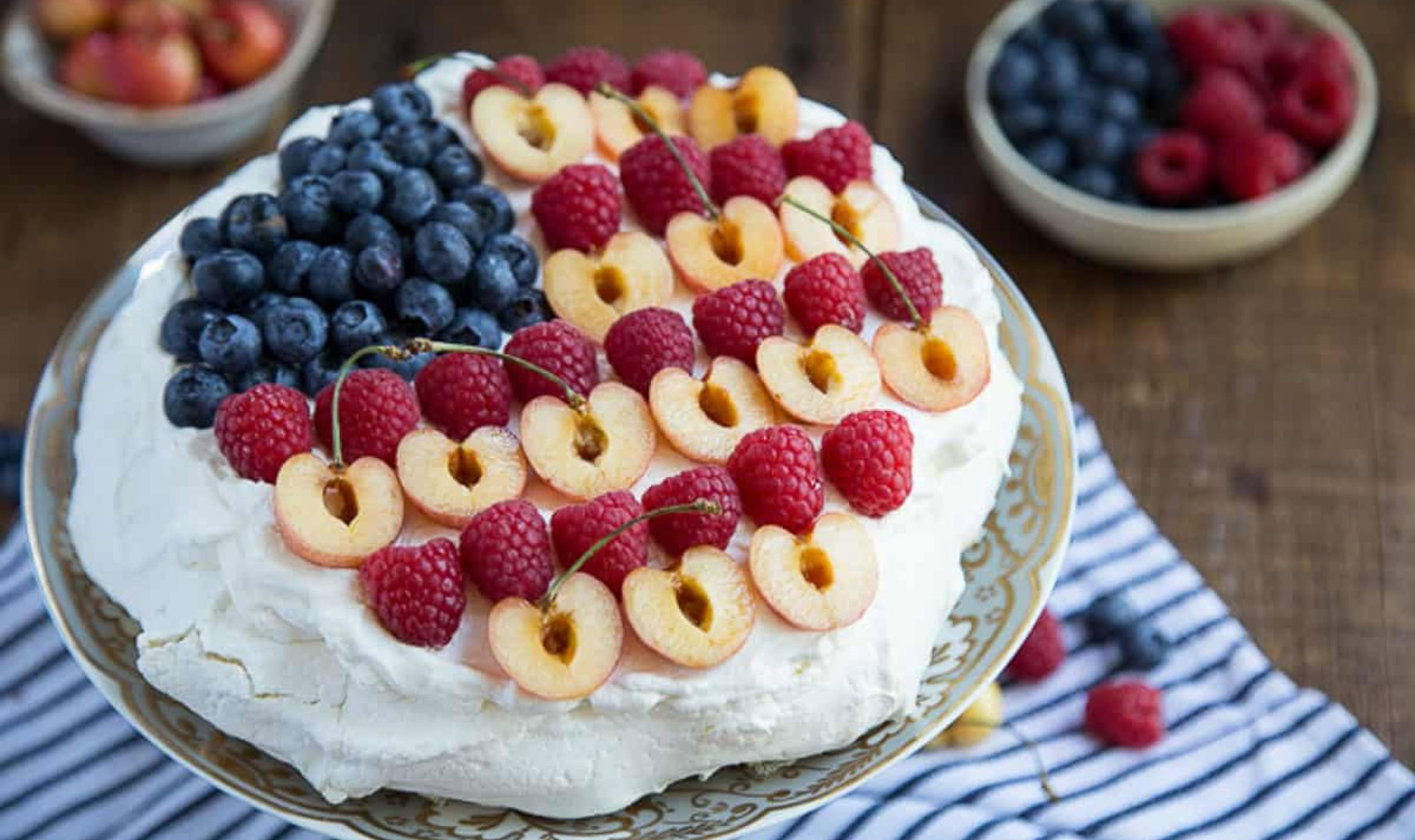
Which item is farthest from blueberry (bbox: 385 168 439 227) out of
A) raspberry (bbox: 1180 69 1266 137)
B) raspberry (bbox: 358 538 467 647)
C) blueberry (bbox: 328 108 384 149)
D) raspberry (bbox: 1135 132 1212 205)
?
raspberry (bbox: 1180 69 1266 137)

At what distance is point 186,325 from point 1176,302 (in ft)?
5.67

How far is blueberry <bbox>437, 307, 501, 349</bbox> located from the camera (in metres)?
1.74

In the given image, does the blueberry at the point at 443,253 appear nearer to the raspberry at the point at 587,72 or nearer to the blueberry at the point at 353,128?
the blueberry at the point at 353,128

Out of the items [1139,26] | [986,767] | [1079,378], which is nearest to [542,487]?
[986,767]

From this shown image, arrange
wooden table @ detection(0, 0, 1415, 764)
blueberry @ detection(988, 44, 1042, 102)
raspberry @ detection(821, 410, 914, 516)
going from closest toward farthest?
raspberry @ detection(821, 410, 914, 516) → wooden table @ detection(0, 0, 1415, 764) → blueberry @ detection(988, 44, 1042, 102)

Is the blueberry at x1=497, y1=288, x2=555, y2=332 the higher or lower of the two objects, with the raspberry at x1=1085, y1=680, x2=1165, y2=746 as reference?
higher

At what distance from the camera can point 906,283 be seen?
1.79 m

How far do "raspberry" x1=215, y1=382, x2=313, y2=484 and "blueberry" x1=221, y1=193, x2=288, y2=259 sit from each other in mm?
220

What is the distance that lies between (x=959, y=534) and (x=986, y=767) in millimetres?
533

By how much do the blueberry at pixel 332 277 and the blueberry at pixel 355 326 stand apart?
23 millimetres

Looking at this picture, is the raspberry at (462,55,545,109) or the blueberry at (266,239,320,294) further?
the raspberry at (462,55,545,109)

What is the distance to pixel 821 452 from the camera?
1.67 m

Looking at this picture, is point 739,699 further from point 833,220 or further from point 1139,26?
point 1139,26

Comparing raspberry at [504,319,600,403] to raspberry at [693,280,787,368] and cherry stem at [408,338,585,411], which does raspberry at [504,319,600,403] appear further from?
raspberry at [693,280,787,368]
